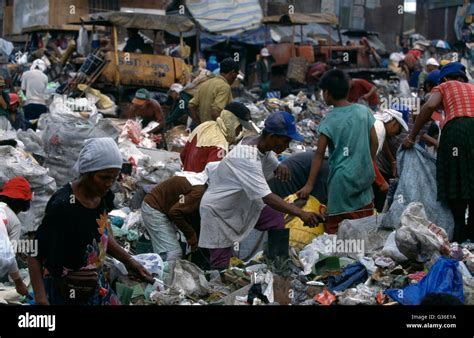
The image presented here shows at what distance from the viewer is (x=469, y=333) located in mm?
5379

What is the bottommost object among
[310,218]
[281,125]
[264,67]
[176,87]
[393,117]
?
[264,67]

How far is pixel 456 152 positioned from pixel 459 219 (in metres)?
0.49

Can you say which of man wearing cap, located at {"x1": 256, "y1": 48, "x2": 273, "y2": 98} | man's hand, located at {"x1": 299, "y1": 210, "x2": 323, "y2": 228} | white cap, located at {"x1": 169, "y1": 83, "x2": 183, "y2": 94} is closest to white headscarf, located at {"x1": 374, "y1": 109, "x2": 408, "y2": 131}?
man's hand, located at {"x1": 299, "y1": 210, "x2": 323, "y2": 228}

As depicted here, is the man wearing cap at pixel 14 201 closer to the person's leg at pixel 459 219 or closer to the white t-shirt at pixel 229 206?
the white t-shirt at pixel 229 206

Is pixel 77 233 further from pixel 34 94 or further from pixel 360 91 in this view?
pixel 34 94

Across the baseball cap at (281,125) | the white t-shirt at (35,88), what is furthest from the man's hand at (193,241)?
the white t-shirt at (35,88)

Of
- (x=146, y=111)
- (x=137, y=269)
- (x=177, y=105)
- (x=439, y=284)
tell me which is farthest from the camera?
(x=177, y=105)

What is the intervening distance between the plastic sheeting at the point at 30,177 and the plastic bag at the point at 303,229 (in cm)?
258

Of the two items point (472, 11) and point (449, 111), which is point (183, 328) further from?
point (472, 11)

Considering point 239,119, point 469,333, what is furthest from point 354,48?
point 469,333

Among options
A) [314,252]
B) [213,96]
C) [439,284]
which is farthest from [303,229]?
[213,96]

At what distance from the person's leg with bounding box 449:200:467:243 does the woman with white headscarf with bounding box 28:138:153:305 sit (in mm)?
3452

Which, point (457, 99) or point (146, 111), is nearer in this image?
point (457, 99)

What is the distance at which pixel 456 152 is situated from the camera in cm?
780
